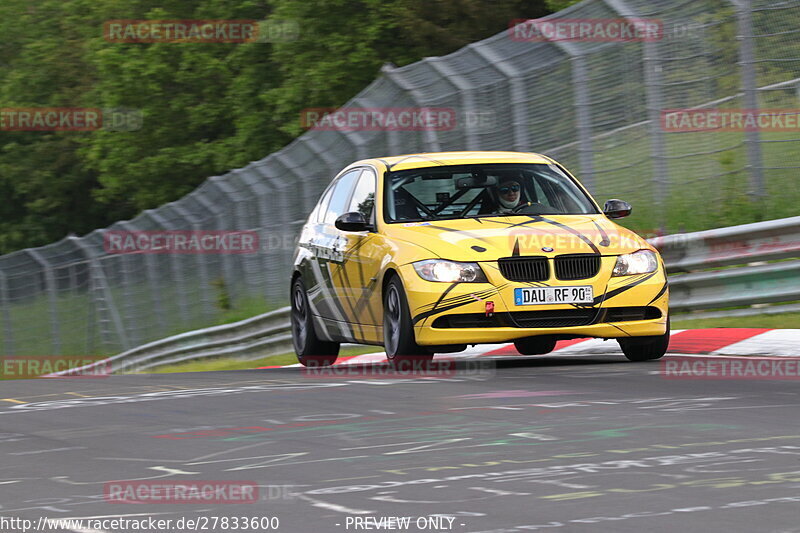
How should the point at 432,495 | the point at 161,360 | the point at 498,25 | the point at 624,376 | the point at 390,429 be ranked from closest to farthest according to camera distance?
1. the point at 432,495
2. the point at 390,429
3. the point at 624,376
4. the point at 161,360
5. the point at 498,25

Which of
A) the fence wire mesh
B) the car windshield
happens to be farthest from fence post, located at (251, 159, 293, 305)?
the car windshield

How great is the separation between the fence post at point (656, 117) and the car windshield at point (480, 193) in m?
2.88

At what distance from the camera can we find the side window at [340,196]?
1312cm

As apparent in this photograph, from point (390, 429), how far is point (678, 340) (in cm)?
541

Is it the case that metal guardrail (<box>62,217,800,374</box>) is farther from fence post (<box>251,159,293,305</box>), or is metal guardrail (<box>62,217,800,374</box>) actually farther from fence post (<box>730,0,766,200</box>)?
fence post (<box>251,159,293,305</box>)

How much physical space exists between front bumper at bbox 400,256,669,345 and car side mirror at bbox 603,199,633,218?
101 centimetres

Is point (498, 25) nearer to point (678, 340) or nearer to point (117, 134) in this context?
point (117, 134)

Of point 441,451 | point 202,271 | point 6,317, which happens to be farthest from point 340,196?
point 6,317

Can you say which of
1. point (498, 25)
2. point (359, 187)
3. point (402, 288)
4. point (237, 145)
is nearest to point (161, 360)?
point (359, 187)

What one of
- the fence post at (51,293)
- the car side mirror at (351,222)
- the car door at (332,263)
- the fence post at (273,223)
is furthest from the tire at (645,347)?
the fence post at (51,293)

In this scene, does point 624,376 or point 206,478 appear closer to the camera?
point 206,478

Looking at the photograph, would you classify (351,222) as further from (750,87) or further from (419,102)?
(419,102)

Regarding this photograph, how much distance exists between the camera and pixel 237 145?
161 feet

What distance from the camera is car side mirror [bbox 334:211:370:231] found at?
11.8 m
